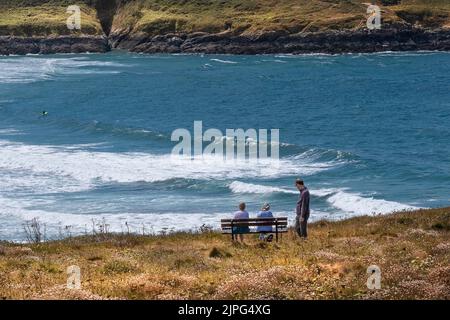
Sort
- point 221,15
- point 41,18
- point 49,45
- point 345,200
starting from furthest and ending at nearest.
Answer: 1. point 41,18
2. point 221,15
3. point 49,45
4. point 345,200

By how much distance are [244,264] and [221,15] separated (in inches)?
5785

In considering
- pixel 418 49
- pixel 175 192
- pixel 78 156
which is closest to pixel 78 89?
pixel 78 156

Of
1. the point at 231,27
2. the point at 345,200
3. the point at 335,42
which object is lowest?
the point at 345,200

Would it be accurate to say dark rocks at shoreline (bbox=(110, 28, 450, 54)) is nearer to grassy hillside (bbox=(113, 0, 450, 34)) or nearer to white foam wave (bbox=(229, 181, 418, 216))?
grassy hillside (bbox=(113, 0, 450, 34))

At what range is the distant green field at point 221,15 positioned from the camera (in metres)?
151

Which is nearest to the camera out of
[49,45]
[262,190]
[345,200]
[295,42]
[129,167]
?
[345,200]

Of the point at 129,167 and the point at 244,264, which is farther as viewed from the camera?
the point at 129,167

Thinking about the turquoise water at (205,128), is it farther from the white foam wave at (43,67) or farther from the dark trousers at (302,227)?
the dark trousers at (302,227)

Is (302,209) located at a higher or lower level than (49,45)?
higher

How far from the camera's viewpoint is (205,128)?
66562mm

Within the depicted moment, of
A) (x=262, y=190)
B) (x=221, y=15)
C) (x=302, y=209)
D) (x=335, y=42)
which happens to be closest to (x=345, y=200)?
(x=262, y=190)

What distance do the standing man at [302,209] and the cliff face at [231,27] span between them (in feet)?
406

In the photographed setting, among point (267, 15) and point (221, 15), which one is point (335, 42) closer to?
point (267, 15)
